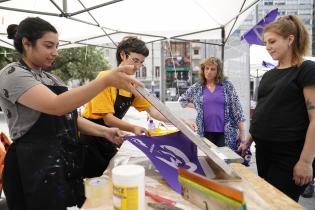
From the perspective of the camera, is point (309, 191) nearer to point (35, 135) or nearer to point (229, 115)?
point (229, 115)

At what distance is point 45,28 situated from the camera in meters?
1.33

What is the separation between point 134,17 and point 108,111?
4047mm

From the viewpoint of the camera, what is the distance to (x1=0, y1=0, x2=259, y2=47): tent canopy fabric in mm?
4445

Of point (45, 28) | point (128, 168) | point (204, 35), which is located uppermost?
point (204, 35)

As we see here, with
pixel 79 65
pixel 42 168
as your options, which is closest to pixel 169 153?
pixel 42 168

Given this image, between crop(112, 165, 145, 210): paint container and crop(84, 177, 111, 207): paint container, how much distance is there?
0.25 m

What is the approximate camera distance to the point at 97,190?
1099mm

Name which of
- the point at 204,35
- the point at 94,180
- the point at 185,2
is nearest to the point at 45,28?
the point at 94,180

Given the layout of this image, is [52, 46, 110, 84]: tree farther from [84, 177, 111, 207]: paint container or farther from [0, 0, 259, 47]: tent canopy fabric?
[84, 177, 111, 207]: paint container

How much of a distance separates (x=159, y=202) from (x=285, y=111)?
2.99ft

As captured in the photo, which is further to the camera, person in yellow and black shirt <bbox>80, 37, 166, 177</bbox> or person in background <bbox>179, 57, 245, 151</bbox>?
person in background <bbox>179, 57, 245, 151</bbox>

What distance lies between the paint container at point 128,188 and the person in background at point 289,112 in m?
1.03

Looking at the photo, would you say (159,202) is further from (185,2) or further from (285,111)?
(185,2)

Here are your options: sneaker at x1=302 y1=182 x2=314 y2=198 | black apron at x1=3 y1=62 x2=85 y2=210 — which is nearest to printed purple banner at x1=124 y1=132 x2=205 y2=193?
black apron at x1=3 y1=62 x2=85 y2=210
